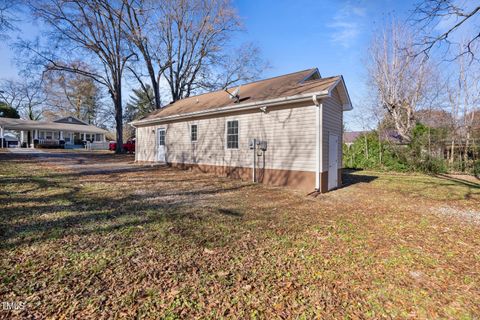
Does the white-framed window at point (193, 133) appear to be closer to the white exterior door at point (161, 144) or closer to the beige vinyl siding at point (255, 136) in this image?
the beige vinyl siding at point (255, 136)

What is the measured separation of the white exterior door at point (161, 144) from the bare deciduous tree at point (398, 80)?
1588 centimetres

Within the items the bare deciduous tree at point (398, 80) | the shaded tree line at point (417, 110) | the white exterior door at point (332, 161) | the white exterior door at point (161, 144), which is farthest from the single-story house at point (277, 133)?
the bare deciduous tree at point (398, 80)

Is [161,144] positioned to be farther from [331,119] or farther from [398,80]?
[398,80]

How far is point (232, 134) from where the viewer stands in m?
10.1

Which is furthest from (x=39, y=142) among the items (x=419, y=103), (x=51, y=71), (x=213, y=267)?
(x=419, y=103)

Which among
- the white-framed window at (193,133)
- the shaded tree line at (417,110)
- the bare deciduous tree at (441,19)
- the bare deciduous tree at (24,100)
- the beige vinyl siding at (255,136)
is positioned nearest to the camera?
the bare deciduous tree at (441,19)

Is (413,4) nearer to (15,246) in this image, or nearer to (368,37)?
(15,246)

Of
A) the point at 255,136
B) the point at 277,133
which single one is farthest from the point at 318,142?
the point at 255,136

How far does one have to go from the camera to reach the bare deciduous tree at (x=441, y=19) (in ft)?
19.2

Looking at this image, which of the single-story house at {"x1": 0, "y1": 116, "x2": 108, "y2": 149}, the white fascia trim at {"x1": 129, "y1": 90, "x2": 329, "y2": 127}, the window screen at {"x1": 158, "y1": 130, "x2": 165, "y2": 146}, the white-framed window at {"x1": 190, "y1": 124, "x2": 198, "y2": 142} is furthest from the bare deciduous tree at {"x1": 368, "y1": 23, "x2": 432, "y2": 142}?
the single-story house at {"x1": 0, "y1": 116, "x2": 108, "y2": 149}

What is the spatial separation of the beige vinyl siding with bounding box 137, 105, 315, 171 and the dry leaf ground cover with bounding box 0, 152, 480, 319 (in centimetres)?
252

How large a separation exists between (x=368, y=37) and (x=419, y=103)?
20.6ft

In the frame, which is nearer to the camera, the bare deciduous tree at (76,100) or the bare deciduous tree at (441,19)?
the bare deciduous tree at (441,19)

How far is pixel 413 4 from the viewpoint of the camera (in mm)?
6238
